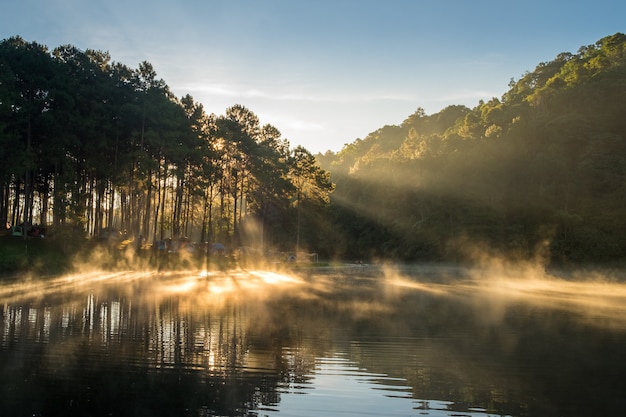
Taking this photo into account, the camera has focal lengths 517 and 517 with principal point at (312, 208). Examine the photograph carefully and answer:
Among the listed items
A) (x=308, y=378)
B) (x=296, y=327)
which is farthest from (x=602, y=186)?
(x=308, y=378)

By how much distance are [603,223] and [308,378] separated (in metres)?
79.0

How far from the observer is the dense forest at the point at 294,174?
47.8 metres

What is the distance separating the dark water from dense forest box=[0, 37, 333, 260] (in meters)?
26.5

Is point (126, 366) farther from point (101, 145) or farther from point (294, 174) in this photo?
point (294, 174)

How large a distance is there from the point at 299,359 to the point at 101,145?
43.4 meters

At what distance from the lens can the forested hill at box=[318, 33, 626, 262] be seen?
260 feet

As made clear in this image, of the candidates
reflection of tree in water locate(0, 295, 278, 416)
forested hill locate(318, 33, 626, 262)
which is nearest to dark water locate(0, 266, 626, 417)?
reflection of tree in water locate(0, 295, 278, 416)

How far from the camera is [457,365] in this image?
1246cm

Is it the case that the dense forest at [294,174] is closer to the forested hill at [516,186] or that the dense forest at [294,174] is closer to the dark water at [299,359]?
the forested hill at [516,186]

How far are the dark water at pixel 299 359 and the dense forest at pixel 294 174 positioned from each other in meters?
28.8

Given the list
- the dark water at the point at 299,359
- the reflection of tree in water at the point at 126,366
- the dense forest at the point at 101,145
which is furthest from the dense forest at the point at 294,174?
the reflection of tree in water at the point at 126,366

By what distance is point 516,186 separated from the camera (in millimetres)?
85938

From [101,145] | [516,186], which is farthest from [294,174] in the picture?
[516,186]

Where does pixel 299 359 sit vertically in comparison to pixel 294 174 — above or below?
below
